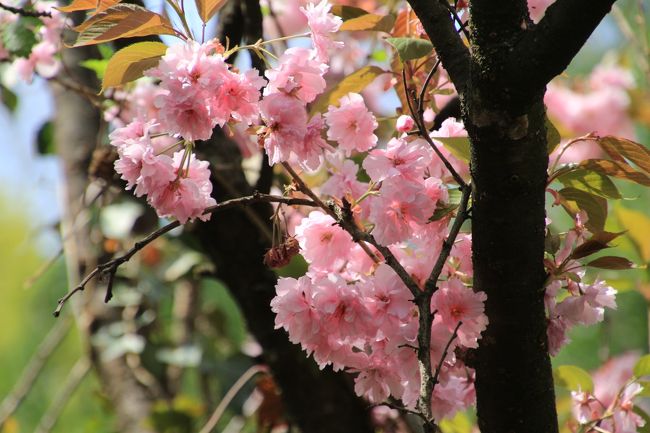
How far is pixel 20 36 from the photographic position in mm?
1204

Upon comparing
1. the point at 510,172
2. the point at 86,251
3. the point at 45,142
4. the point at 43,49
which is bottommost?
the point at 86,251

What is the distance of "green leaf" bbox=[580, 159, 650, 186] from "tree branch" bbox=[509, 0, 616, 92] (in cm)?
17

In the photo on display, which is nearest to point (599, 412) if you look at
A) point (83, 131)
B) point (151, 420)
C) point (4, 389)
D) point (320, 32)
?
point (320, 32)

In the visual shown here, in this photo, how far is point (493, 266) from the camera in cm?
71

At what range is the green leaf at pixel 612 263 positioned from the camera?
2.51 feet

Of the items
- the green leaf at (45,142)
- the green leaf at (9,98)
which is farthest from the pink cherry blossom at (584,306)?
the green leaf at (45,142)

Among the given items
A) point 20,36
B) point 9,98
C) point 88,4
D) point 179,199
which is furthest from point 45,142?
point 179,199

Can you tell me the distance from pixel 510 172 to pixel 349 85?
28 cm

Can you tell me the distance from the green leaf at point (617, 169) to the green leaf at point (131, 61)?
40cm

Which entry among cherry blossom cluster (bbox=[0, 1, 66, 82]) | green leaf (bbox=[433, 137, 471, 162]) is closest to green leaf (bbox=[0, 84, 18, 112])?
cherry blossom cluster (bbox=[0, 1, 66, 82])

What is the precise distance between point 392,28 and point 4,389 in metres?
3.40

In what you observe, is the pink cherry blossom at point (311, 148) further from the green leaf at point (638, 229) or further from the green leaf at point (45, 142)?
the green leaf at point (45, 142)

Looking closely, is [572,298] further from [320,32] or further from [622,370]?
[622,370]

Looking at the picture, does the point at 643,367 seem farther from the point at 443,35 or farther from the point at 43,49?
the point at 43,49
